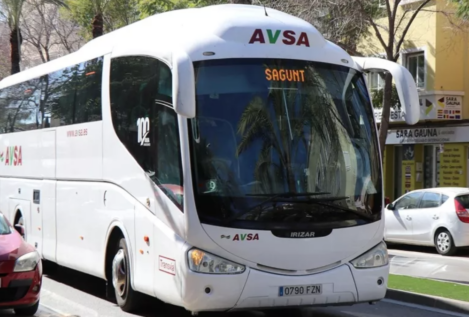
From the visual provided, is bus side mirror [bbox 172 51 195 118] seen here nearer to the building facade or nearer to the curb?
the curb

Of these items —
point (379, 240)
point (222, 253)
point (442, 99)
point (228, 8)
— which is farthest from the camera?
point (442, 99)

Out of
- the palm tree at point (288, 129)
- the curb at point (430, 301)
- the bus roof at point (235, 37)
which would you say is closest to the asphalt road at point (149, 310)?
the curb at point (430, 301)

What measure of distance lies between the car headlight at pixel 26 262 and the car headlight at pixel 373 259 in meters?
3.71

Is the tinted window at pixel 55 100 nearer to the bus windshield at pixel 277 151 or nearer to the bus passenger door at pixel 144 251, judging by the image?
the bus passenger door at pixel 144 251

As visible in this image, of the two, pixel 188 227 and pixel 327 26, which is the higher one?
pixel 327 26

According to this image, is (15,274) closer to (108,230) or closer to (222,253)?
(108,230)

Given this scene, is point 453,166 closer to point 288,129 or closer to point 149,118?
point 149,118

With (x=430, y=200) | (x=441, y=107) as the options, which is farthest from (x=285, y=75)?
(x=441, y=107)

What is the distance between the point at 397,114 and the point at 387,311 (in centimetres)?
2174

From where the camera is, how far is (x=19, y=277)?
9609mm

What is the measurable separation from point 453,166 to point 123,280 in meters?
22.2

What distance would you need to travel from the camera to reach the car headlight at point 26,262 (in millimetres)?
9641

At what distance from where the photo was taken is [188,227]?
870 centimetres

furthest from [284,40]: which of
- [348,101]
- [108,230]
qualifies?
[108,230]
